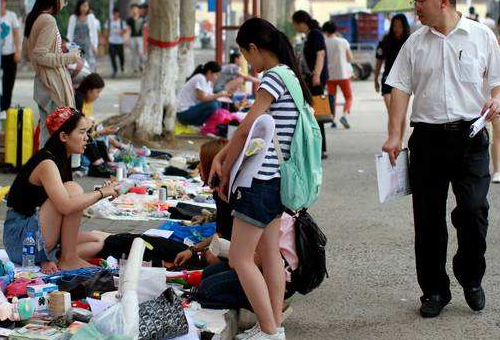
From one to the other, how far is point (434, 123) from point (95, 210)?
3.76 metres

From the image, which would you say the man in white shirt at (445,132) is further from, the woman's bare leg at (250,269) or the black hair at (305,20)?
the black hair at (305,20)

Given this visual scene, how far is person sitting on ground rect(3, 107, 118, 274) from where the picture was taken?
6.73m

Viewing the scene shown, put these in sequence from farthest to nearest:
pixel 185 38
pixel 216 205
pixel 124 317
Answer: pixel 185 38 → pixel 216 205 → pixel 124 317

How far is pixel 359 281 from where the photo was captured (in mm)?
7336

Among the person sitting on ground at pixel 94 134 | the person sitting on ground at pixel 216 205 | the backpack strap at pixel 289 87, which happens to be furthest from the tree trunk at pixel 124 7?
the backpack strap at pixel 289 87

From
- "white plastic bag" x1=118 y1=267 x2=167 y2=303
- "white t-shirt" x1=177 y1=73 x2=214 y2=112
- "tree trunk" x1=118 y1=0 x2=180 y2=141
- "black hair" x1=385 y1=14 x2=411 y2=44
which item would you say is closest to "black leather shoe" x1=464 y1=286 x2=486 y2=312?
"white plastic bag" x1=118 y1=267 x2=167 y2=303

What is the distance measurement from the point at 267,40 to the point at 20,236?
2.23m

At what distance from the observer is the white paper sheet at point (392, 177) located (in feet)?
20.8

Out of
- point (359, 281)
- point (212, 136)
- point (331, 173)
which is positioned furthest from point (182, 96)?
point (359, 281)

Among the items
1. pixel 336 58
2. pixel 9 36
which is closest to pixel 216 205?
pixel 336 58

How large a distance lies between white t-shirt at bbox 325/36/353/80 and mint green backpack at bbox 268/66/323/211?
11.1 metres

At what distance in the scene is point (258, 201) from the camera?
217 inches

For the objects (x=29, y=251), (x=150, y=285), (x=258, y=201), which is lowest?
(x=29, y=251)

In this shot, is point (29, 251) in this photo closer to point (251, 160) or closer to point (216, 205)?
point (216, 205)
